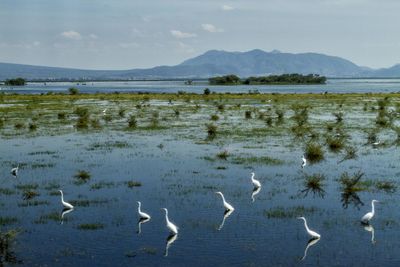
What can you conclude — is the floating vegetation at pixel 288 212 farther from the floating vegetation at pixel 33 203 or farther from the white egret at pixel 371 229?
the floating vegetation at pixel 33 203

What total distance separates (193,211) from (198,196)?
234 centimetres

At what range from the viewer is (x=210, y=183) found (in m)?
25.8

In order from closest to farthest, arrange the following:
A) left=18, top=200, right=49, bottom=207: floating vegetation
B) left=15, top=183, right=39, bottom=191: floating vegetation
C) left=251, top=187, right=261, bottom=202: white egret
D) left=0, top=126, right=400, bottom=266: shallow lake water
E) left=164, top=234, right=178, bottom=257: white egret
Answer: left=0, top=126, right=400, bottom=266: shallow lake water
left=164, top=234, right=178, bottom=257: white egret
left=18, top=200, right=49, bottom=207: floating vegetation
left=251, top=187, right=261, bottom=202: white egret
left=15, top=183, right=39, bottom=191: floating vegetation

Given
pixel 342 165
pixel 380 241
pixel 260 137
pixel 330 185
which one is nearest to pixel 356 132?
pixel 260 137

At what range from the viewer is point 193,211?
2092cm

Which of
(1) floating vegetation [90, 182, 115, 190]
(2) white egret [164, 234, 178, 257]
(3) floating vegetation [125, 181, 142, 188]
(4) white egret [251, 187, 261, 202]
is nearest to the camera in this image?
(2) white egret [164, 234, 178, 257]

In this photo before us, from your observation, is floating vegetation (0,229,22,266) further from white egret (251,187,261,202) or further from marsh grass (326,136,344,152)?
marsh grass (326,136,344,152)

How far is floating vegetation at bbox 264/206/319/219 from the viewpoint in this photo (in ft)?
66.6

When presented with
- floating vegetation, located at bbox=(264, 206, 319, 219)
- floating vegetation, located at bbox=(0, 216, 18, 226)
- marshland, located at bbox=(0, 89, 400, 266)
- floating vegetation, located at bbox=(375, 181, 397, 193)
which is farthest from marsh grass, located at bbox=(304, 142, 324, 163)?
floating vegetation, located at bbox=(0, 216, 18, 226)

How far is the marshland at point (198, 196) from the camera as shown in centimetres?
1645

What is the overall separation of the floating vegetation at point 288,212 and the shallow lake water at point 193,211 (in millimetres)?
42

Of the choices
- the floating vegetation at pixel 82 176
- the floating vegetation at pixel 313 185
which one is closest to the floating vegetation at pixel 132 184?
the floating vegetation at pixel 82 176

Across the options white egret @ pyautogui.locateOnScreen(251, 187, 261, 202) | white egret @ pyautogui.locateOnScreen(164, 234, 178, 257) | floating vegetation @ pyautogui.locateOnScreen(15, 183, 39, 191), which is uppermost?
white egret @ pyautogui.locateOnScreen(251, 187, 261, 202)

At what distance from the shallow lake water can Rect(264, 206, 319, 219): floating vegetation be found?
0.04 m
